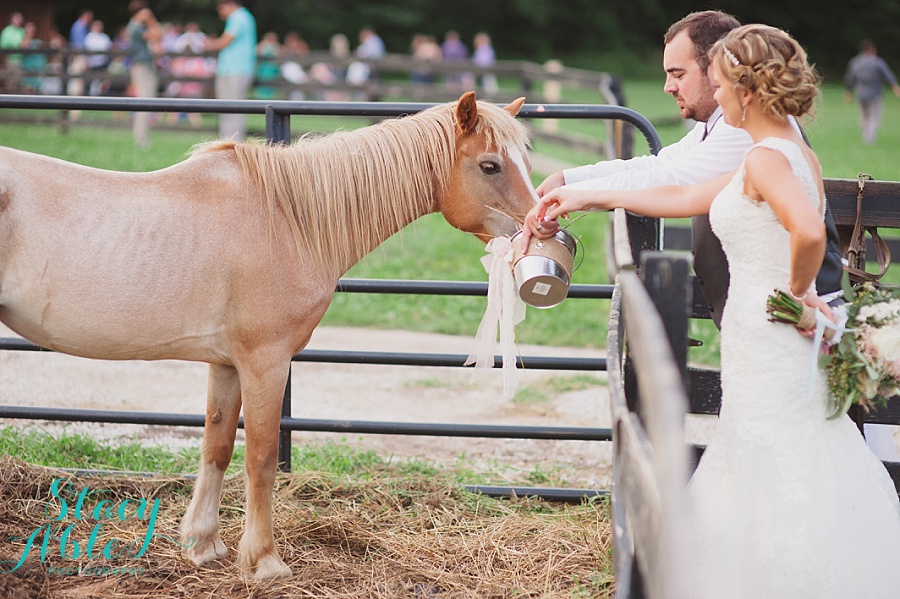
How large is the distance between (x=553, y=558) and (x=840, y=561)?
1149 mm

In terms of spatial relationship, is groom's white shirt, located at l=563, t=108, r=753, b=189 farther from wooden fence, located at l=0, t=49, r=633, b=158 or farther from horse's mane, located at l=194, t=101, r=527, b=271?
wooden fence, located at l=0, t=49, r=633, b=158

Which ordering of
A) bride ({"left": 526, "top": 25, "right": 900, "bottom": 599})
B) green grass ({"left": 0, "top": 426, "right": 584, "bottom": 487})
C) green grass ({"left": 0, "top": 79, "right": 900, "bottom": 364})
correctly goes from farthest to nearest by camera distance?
1. green grass ({"left": 0, "top": 79, "right": 900, "bottom": 364})
2. green grass ({"left": 0, "top": 426, "right": 584, "bottom": 487})
3. bride ({"left": 526, "top": 25, "right": 900, "bottom": 599})

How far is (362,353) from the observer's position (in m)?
3.84

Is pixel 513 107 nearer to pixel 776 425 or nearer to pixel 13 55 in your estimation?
pixel 776 425

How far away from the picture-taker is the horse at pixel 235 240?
8.77 ft

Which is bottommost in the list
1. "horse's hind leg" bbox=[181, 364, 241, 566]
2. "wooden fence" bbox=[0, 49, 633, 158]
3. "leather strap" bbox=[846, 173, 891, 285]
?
"horse's hind leg" bbox=[181, 364, 241, 566]

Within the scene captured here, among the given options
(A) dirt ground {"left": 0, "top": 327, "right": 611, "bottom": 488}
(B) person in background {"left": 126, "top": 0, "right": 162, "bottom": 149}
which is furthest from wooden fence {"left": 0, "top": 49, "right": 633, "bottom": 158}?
(A) dirt ground {"left": 0, "top": 327, "right": 611, "bottom": 488}

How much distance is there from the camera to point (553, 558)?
316 centimetres

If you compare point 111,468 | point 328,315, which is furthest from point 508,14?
point 111,468

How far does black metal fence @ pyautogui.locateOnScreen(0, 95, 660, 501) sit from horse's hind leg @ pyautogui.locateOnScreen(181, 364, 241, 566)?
23.6 inches

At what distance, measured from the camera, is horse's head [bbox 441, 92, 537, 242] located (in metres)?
2.99

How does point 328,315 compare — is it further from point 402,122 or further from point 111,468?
point 402,122

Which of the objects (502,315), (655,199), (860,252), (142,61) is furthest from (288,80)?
(655,199)

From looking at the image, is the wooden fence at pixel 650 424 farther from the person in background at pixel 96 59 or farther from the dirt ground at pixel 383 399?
the person in background at pixel 96 59
